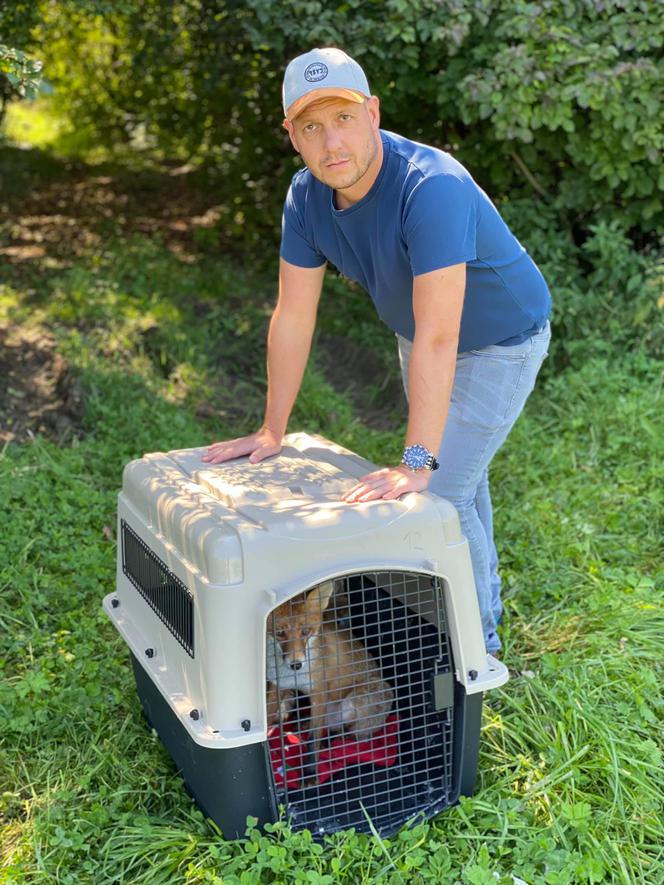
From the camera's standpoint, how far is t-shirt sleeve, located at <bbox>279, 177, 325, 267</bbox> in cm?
306

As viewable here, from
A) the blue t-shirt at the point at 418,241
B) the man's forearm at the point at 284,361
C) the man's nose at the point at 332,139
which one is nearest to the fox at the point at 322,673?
the man's forearm at the point at 284,361

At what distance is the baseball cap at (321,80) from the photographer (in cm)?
262

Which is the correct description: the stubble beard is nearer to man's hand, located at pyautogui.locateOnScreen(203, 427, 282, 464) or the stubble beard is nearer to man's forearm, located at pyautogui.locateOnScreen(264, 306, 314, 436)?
man's forearm, located at pyautogui.locateOnScreen(264, 306, 314, 436)

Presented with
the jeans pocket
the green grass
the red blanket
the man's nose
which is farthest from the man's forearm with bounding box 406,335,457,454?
the green grass

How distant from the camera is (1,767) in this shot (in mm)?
2965

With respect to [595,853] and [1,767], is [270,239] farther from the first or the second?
[595,853]

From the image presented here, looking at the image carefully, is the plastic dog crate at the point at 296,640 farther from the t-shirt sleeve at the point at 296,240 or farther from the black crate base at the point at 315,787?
the t-shirt sleeve at the point at 296,240

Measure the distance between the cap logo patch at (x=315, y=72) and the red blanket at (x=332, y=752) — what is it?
167 cm

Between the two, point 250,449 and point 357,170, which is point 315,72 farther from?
point 250,449

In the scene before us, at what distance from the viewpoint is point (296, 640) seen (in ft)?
8.64

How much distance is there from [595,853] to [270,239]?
6060 mm

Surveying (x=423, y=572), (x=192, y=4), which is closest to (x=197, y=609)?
(x=423, y=572)

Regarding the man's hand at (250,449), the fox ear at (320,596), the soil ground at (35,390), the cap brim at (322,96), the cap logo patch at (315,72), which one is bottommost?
the soil ground at (35,390)

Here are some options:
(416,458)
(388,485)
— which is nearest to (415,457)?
(416,458)
